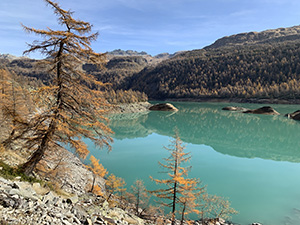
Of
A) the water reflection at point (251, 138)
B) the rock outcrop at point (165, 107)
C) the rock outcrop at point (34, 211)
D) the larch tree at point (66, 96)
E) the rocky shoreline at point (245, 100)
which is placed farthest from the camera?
the rocky shoreline at point (245, 100)

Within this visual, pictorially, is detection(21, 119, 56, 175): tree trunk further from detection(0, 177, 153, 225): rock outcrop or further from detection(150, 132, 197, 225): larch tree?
detection(150, 132, 197, 225): larch tree

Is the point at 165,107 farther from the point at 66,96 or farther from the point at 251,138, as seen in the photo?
the point at 66,96

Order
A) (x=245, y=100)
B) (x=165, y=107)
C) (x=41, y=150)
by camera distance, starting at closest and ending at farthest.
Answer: (x=41, y=150)
(x=165, y=107)
(x=245, y=100)

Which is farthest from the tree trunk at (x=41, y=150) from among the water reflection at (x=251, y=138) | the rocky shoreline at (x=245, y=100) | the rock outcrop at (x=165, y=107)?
the rocky shoreline at (x=245, y=100)

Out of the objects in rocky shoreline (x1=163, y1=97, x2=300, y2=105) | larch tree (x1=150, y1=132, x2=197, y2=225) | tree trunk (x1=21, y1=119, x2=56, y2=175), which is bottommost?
larch tree (x1=150, y1=132, x2=197, y2=225)

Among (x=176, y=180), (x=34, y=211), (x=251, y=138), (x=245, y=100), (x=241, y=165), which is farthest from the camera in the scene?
(x=245, y=100)

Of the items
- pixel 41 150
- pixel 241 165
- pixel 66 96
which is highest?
pixel 66 96

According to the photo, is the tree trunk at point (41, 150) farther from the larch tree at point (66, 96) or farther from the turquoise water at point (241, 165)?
the turquoise water at point (241, 165)

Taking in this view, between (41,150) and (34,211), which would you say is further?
(41,150)

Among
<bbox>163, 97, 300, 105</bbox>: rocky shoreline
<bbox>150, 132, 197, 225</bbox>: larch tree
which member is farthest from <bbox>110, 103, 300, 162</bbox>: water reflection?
<bbox>163, 97, 300, 105</bbox>: rocky shoreline

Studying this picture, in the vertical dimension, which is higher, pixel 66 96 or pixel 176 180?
pixel 66 96

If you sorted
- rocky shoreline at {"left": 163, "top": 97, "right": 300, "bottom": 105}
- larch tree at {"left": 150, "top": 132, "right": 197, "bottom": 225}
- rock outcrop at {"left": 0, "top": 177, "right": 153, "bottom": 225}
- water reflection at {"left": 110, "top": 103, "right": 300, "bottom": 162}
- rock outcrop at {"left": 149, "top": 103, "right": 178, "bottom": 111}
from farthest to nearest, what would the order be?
rocky shoreline at {"left": 163, "top": 97, "right": 300, "bottom": 105} → rock outcrop at {"left": 149, "top": 103, "right": 178, "bottom": 111} → water reflection at {"left": 110, "top": 103, "right": 300, "bottom": 162} → larch tree at {"left": 150, "top": 132, "right": 197, "bottom": 225} → rock outcrop at {"left": 0, "top": 177, "right": 153, "bottom": 225}

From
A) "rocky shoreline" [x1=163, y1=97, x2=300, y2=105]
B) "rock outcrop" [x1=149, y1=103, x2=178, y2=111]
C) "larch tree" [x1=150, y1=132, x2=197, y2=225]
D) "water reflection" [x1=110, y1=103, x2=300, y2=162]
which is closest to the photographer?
"larch tree" [x1=150, y1=132, x2=197, y2=225]

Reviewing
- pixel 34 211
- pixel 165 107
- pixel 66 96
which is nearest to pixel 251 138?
pixel 66 96
